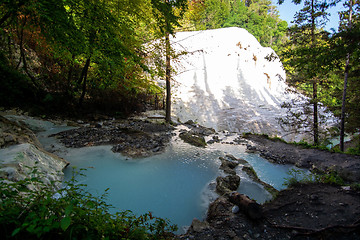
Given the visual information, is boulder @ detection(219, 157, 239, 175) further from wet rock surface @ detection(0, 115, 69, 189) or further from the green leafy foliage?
the green leafy foliage

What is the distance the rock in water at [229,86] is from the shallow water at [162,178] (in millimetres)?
10775

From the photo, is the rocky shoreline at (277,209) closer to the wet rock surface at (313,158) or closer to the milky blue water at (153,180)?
the wet rock surface at (313,158)

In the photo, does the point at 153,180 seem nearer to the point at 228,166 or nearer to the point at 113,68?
the point at 228,166

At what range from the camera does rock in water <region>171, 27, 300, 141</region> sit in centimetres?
1767

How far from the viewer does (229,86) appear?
24.1 meters

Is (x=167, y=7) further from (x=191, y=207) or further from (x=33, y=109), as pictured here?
(x=33, y=109)

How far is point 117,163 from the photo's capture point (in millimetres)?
5387

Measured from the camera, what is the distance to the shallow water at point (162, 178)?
3807 mm

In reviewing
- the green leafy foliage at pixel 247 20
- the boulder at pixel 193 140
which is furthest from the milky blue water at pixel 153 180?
the green leafy foliage at pixel 247 20

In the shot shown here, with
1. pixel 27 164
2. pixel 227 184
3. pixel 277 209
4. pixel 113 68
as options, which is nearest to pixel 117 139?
pixel 113 68

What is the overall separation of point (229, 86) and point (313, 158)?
18004 mm

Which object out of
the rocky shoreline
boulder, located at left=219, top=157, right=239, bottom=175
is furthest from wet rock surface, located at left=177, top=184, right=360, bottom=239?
boulder, located at left=219, top=157, right=239, bottom=175

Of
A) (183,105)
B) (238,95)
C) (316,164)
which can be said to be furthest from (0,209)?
(238,95)

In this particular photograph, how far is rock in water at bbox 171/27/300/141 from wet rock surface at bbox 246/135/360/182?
7.08 meters
